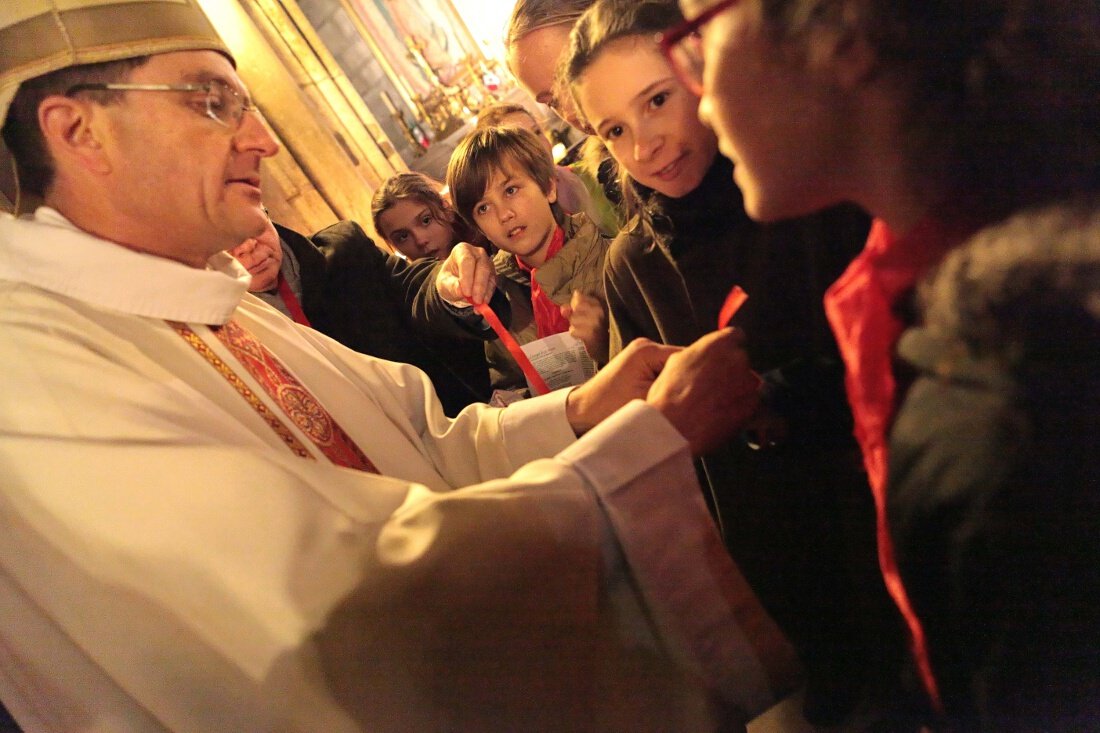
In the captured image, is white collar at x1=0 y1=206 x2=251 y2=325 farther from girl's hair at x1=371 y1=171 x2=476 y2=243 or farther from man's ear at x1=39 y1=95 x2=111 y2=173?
girl's hair at x1=371 y1=171 x2=476 y2=243

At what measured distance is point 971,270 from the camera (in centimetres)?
55

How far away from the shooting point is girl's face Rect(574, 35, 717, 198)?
83cm

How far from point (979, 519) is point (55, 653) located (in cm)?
138

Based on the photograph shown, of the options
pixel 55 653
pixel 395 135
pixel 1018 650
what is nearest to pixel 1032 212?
pixel 1018 650

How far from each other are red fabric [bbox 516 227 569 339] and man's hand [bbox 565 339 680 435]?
0.90 m

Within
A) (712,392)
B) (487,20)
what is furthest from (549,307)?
(487,20)

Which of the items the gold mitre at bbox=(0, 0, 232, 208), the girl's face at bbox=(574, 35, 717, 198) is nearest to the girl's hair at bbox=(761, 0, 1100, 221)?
the girl's face at bbox=(574, 35, 717, 198)

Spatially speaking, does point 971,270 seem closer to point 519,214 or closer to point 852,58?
point 852,58

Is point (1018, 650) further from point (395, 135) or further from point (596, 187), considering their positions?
point (395, 135)

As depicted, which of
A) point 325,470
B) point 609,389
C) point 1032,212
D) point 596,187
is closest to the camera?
point 1032,212

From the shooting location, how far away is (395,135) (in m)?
6.41

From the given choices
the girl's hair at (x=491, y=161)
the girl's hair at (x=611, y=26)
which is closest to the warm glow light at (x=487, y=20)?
the girl's hair at (x=491, y=161)

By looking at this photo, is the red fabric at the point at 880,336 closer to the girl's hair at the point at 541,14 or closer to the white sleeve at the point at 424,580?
the white sleeve at the point at 424,580

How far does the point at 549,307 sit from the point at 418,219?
44.5 inches
